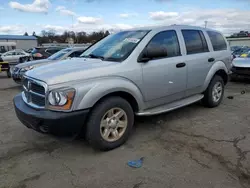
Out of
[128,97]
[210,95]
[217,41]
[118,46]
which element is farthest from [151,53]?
[217,41]

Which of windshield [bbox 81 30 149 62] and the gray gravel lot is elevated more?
windshield [bbox 81 30 149 62]

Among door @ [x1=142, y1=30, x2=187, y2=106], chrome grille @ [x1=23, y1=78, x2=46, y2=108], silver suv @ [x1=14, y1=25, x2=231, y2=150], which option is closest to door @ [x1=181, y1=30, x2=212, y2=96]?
silver suv @ [x1=14, y1=25, x2=231, y2=150]

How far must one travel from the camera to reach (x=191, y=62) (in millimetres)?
4555

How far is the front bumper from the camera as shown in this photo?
292 centimetres

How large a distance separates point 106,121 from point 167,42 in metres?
1.94

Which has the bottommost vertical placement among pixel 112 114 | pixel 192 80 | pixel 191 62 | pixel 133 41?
pixel 112 114

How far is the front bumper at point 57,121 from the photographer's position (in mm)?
2922

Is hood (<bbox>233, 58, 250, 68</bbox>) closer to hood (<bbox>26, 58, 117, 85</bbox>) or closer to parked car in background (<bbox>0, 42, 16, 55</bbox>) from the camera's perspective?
hood (<bbox>26, 58, 117, 85</bbox>)

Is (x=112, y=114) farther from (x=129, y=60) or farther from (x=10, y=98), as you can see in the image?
(x=10, y=98)

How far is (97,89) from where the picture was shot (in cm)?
315

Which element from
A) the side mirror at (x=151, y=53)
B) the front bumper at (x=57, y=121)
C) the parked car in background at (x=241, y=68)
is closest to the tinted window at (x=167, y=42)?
the side mirror at (x=151, y=53)

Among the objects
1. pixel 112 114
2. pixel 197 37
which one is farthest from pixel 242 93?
pixel 112 114

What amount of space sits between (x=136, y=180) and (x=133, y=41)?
88.7 inches

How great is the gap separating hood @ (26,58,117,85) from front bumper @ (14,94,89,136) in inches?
16.9
